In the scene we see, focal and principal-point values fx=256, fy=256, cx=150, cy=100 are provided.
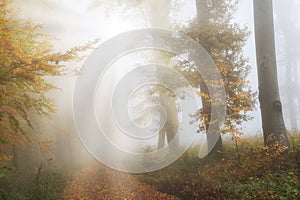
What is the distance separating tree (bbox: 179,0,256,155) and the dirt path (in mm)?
3498

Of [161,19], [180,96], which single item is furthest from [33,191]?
[161,19]

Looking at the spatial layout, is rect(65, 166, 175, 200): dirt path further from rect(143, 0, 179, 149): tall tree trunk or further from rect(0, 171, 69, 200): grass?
rect(143, 0, 179, 149): tall tree trunk

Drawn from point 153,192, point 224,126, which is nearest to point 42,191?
point 153,192

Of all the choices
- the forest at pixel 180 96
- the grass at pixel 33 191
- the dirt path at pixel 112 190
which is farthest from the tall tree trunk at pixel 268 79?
the grass at pixel 33 191

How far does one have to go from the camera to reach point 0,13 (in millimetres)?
7262

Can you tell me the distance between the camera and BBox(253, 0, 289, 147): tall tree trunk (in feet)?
29.0

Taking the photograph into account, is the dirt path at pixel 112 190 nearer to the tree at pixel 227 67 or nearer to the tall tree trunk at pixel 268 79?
the tree at pixel 227 67

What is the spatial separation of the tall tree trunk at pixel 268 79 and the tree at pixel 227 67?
2.39ft

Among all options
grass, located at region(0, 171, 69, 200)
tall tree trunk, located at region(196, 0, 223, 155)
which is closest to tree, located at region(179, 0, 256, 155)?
tall tree trunk, located at region(196, 0, 223, 155)

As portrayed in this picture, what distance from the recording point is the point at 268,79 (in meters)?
9.17

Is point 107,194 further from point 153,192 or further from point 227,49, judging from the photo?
point 227,49

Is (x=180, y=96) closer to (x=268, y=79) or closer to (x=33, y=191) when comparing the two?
(x=268, y=79)

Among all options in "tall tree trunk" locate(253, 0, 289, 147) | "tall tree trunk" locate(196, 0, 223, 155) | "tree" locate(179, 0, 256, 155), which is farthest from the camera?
"tall tree trunk" locate(196, 0, 223, 155)

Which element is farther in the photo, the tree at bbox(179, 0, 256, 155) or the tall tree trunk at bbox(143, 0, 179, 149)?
the tall tree trunk at bbox(143, 0, 179, 149)
